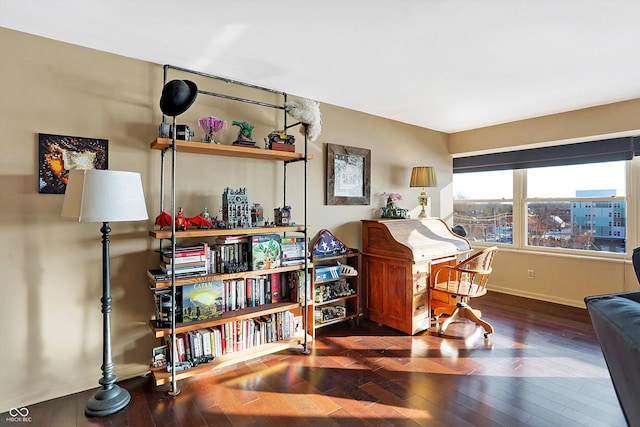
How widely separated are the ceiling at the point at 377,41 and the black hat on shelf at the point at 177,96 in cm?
30

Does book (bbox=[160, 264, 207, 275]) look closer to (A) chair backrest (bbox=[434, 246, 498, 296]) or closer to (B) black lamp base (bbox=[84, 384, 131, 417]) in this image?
(B) black lamp base (bbox=[84, 384, 131, 417])

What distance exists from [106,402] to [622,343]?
260 cm

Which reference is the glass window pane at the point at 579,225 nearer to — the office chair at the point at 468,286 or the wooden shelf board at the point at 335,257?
the office chair at the point at 468,286

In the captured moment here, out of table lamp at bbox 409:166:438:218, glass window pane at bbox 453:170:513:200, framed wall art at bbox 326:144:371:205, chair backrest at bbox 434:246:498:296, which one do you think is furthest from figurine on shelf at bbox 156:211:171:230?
glass window pane at bbox 453:170:513:200

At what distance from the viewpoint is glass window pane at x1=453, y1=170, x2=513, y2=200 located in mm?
4690

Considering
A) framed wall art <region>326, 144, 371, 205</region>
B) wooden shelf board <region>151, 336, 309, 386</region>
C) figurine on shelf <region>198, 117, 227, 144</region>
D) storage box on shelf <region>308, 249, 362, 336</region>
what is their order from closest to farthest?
wooden shelf board <region>151, 336, 309, 386</region>
figurine on shelf <region>198, 117, 227, 144</region>
storage box on shelf <region>308, 249, 362, 336</region>
framed wall art <region>326, 144, 371, 205</region>

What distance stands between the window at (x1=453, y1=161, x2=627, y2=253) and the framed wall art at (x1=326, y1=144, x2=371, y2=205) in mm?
2270

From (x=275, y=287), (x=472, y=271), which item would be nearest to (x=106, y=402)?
(x=275, y=287)

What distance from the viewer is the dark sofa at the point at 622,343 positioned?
1139 millimetres

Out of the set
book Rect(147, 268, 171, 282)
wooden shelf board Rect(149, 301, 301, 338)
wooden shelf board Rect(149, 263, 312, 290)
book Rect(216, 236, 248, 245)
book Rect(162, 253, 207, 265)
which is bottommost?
wooden shelf board Rect(149, 301, 301, 338)

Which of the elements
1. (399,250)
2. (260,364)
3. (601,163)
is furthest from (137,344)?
(601,163)

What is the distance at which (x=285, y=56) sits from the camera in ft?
7.72

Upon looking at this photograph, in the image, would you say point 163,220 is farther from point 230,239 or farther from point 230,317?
point 230,317

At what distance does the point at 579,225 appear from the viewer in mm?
4066
